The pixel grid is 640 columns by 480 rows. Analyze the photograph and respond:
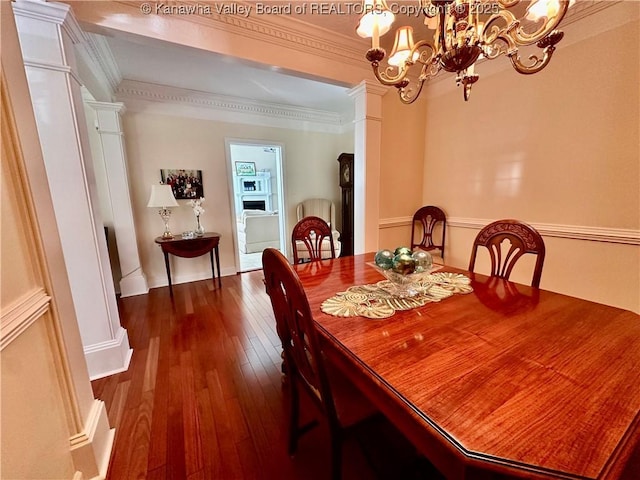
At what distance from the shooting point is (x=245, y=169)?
771cm

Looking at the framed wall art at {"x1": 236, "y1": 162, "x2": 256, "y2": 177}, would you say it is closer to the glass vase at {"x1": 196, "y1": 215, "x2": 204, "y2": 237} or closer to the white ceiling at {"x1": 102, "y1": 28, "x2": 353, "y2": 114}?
the white ceiling at {"x1": 102, "y1": 28, "x2": 353, "y2": 114}

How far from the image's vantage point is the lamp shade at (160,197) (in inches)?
118

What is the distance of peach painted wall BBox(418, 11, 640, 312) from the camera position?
5.85 ft

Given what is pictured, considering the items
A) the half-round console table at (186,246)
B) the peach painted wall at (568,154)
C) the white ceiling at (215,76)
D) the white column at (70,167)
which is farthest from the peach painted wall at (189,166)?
the peach painted wall at (568,154)

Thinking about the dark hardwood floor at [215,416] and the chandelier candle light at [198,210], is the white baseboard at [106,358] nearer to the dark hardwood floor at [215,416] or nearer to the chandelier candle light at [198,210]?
the dark hardwood floor at [215,416]

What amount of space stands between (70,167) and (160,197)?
155 centimetres

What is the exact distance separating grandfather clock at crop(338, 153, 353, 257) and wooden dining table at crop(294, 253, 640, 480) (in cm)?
345

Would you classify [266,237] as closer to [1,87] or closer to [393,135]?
[393,135]

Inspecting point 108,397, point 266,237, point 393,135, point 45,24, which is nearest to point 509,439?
point 108,397

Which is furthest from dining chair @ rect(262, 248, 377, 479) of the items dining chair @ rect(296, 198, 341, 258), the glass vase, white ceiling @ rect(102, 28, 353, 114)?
dining chair @ rect(296, 198, 341, 258)

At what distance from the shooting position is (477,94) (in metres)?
2.57

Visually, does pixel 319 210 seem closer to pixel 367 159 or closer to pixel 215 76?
pixel 367 159

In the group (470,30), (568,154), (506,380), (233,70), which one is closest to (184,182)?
(233,70)

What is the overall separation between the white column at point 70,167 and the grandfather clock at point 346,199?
3376mm
